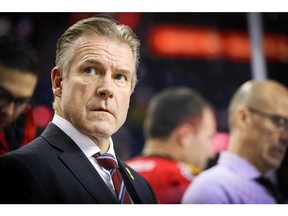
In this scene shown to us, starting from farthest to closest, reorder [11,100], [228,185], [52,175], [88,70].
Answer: [228,185]
[11,100]
[88,70]
[52,175]

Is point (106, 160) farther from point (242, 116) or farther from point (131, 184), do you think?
point (242, 116)

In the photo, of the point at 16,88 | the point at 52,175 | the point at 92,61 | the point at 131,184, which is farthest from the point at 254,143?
the point at 16,88

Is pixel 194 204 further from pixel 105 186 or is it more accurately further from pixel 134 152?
pixel 105 186

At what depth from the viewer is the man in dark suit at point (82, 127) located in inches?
73.3

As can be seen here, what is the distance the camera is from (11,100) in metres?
2.15

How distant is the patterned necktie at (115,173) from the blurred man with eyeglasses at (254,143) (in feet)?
1.26

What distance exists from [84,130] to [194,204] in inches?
23.7

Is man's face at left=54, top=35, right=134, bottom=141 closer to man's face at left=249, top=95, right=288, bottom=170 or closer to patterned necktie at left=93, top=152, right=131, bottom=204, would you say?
patterned necktie at left=93, top=152, right=131, bottom=204

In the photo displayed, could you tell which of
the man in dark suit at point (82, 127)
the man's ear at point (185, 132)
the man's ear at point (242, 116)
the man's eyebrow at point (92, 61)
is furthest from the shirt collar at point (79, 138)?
the man's ear at point (242, 116)

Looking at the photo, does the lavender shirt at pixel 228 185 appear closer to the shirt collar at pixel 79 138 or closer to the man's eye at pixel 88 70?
the shirt collar at pixel 79 138

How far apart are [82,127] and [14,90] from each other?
40cm

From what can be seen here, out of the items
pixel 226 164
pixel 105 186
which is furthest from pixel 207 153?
pixel 105 186

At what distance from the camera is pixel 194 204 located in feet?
7.22
